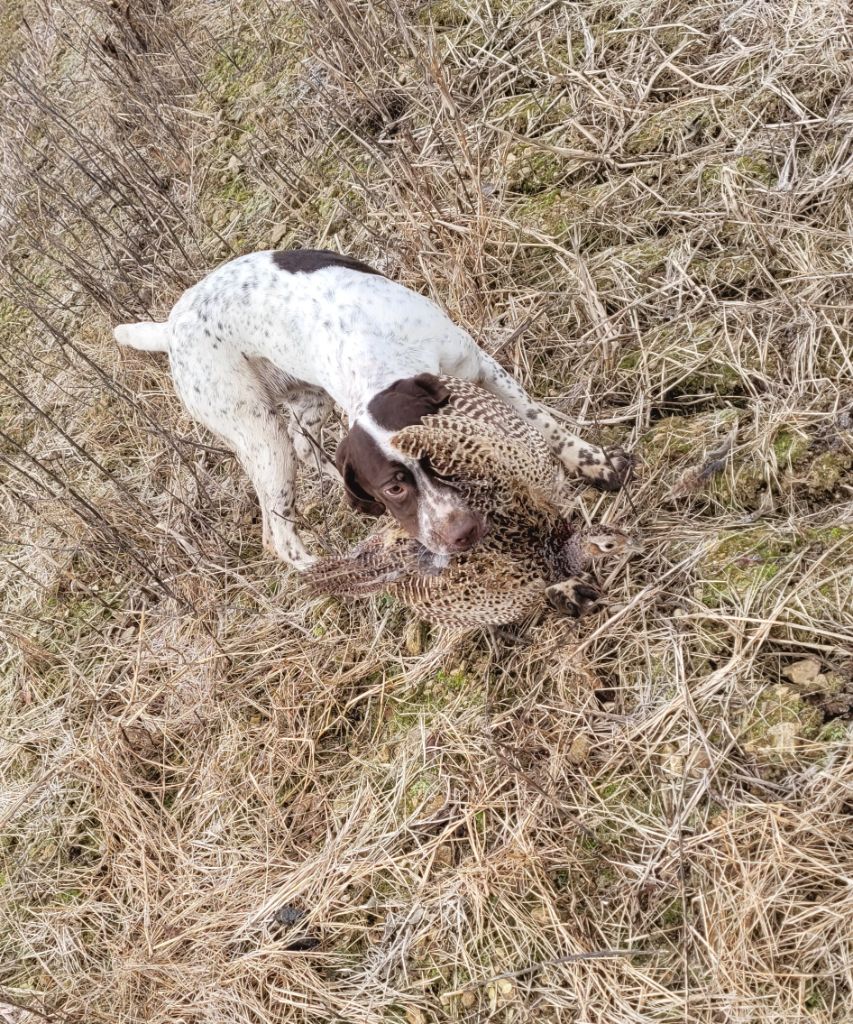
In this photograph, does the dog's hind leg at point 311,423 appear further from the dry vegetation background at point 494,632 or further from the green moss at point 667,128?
the green moss at point 667,128

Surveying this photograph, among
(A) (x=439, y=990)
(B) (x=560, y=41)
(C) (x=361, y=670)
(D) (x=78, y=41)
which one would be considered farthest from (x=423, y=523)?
(D) (x=78, y=41)

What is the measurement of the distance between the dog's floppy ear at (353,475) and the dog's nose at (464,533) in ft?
1.23

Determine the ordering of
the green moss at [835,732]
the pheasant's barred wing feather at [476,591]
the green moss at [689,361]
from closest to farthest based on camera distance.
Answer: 1. the green moss at [835,732]
2. the pheasant's barred wing feather at [476,591]
3. the green moss at [689,361]

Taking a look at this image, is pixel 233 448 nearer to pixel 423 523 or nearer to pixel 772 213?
pixel 423 523

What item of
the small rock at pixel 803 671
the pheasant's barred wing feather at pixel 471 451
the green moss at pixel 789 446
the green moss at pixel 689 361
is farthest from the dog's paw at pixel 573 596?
the green moss at pixel 689 361

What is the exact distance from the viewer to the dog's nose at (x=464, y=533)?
2.49 metres

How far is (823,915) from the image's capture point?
2057 mm

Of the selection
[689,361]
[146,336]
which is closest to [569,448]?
[689,361]

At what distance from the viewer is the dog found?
2.64m

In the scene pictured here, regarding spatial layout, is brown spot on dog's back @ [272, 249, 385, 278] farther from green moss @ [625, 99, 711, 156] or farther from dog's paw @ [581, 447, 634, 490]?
green moss @ [625, 99, 711, 156]

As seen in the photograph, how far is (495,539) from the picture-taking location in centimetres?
259

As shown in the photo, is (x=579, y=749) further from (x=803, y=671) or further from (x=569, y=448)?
(x=569, y=448)

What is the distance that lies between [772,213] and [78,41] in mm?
5668

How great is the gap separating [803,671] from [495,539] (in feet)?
2.81
